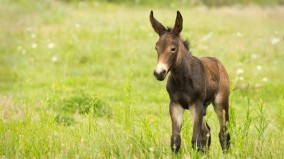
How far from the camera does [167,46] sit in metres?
7.62

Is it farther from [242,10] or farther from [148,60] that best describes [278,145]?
[242,10]

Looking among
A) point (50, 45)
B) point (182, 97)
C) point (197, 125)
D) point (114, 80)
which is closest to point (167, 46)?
point (182, 97)

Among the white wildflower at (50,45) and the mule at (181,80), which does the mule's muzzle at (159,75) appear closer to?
the mule at (181,80)

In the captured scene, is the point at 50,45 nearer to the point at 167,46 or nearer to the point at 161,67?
the point at 167,46

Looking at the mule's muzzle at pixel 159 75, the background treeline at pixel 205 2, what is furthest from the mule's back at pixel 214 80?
the background treeline at pixel 205 2

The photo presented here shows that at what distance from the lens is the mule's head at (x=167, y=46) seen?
24.6 feet

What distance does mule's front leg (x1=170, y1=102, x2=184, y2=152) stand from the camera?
791 centimetres

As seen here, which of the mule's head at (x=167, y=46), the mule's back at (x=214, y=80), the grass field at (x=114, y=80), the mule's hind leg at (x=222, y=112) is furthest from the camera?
the mule's hind leg at (x=222, y=112)

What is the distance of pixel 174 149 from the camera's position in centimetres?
782

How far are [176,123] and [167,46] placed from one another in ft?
3.31

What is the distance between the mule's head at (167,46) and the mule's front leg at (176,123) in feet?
2.05

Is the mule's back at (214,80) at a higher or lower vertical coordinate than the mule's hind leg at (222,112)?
higher

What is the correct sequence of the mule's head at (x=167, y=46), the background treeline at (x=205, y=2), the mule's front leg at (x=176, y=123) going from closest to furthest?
the mule's head at (x=167, y=46) → the mule's front leg at (x=176, y=123) → the background treeline at (x=205, y=2)

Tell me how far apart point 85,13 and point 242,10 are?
7.59m
